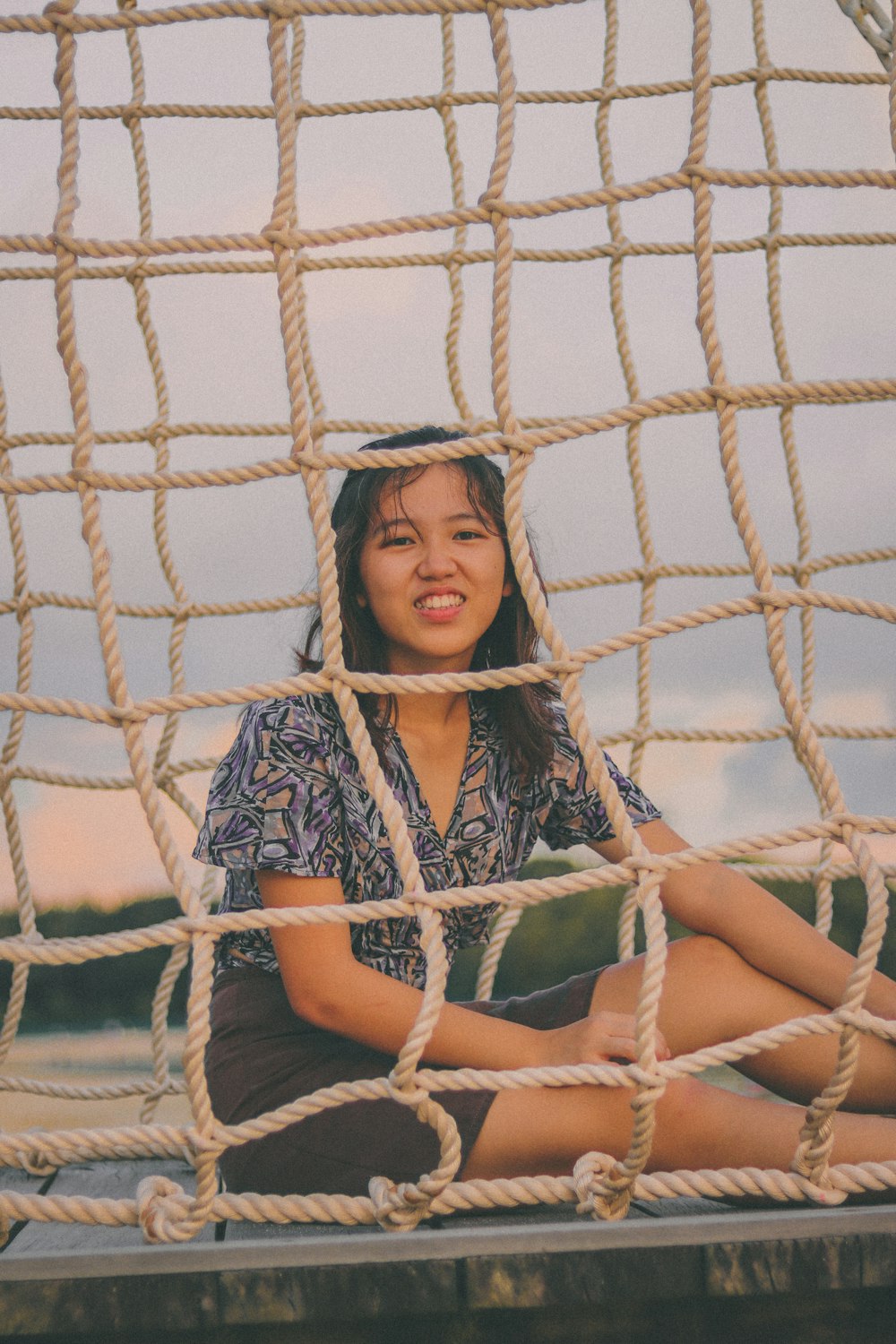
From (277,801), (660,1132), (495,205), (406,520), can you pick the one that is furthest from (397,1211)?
(495,205)

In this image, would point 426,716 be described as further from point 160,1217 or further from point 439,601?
point 160,1217

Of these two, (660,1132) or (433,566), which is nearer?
(660,1132)

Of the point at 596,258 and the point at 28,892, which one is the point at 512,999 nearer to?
the point at 28,892

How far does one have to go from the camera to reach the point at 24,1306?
0.82 meters

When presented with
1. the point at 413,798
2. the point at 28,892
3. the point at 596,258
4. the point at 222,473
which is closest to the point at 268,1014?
the point at 413,798

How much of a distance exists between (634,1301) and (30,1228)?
49 centimetres

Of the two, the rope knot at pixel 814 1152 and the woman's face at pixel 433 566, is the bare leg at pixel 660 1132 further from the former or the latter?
A: the woman's face at pixel 433 566

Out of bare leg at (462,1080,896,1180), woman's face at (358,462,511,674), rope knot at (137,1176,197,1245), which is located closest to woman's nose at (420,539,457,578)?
woman's face at (358,462,511,674)

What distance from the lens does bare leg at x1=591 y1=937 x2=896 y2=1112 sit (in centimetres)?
114

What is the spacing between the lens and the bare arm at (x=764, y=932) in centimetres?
115

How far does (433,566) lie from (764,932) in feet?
1.42

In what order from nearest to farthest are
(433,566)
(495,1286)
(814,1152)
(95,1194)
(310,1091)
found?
(495,1286) < (814,1152) < (310,1091) < (433,566) < (95,1194)

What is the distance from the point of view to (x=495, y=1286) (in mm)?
840

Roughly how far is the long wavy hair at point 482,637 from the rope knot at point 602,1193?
43 cm
